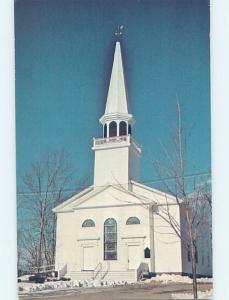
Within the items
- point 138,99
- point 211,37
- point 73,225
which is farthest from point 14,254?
point 211,37

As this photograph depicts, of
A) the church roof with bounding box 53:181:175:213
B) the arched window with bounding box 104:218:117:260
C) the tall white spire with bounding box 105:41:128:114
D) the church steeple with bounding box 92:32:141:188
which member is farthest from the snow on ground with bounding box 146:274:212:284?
the tall white spire with bounding box 105:41:128:114

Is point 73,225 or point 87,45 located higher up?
point 87,45

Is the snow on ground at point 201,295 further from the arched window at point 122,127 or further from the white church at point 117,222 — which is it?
the arched window at point 122,127

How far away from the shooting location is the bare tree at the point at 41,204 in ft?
18.5

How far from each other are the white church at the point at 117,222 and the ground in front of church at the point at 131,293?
0.31 feet

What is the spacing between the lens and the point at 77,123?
18.8 ft

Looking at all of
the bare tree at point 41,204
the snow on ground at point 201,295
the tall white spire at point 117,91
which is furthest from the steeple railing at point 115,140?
the snow on ground at point 201,295

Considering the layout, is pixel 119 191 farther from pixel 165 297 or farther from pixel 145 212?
pixel 165 297

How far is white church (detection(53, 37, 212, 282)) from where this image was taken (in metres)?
5.70

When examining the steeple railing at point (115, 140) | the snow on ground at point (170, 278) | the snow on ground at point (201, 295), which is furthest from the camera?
the steeple railing at point (115, 140)

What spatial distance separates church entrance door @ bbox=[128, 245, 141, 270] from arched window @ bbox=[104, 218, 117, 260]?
0.37ft

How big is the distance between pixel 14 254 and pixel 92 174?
83 centimetres

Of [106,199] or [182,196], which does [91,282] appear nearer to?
[106,199]

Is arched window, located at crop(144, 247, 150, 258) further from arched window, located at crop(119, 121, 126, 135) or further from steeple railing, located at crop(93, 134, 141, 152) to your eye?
arched window, located at crop(119, 121, 126, 135)
